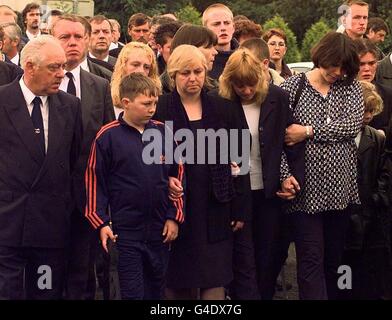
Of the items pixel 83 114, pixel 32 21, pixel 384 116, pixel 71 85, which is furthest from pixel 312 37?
pixel 83 114

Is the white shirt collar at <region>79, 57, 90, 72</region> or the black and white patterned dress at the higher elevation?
the white shirt collar at <region>79, 57, 90, 72</region>

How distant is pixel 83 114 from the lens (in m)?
8.13

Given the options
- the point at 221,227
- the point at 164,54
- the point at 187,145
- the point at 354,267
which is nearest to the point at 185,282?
the point at 221,227

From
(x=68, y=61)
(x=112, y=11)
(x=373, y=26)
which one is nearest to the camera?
(x=68, y=61)

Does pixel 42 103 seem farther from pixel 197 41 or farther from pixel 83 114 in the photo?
pixel 197 41

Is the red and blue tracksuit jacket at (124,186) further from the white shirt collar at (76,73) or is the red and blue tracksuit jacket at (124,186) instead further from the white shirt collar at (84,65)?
the white shirt collar at (84,65)

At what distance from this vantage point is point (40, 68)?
7445mm

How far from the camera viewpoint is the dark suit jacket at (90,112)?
787cm

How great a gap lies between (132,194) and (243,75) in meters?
1.35

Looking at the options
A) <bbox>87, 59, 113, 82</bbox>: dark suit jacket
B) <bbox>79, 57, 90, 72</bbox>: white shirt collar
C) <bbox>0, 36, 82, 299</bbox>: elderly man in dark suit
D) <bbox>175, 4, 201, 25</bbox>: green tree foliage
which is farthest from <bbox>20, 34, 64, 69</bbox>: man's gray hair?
<bbox>175, 4, 201, 25</bbox>: green tree foliage

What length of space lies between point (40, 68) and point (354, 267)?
3.14 meters

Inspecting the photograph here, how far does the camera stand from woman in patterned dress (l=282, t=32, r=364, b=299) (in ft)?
26.9

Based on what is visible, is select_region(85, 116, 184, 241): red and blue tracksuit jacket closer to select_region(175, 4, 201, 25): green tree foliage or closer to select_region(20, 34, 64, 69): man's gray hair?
select_region(20, 34, 64, 69): man's gray hair

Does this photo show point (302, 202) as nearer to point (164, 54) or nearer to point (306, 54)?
point (164, 54)
